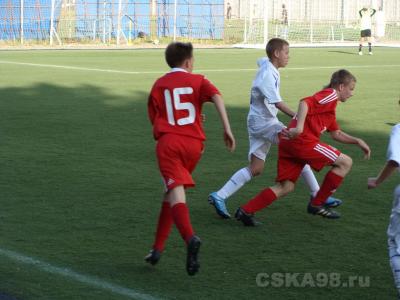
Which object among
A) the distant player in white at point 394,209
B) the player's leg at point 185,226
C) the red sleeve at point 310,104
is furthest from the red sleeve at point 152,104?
the distant player in white at point 394,209

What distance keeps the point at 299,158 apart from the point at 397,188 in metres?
2.04

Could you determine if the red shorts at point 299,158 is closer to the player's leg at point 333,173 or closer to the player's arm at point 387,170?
the player's leg at point 333,173

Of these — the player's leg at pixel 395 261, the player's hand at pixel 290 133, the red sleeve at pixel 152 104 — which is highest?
the red sleeve at pixel 152 104

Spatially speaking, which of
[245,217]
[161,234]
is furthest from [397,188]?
[245,217]

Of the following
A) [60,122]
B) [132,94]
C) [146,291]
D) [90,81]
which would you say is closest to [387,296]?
[146,291]

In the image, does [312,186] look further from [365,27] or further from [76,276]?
[365,27]

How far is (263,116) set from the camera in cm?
780

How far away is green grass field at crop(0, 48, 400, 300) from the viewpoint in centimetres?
582

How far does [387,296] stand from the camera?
18.4 feet

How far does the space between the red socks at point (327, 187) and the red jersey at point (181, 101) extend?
174 centimetres

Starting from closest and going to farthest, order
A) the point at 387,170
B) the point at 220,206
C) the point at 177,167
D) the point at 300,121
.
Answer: the point at 387,170, the point at 177,167, the point at 300,121, the point at 220,206

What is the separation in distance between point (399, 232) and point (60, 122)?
9218mm

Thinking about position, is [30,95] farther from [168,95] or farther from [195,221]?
[168,95]

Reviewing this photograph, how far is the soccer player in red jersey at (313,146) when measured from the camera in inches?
286
